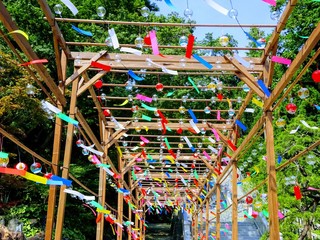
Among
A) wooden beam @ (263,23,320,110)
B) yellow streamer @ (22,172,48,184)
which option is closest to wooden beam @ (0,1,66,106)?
yellow streamer @ (22,172,48,184)

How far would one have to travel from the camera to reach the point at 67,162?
12.8 feet

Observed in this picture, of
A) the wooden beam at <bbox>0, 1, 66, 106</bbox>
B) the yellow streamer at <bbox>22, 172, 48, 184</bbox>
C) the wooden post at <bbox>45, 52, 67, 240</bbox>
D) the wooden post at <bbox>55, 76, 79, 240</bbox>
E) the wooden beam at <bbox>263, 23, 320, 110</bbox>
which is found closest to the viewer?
the wooden beam at <bbox>0, 1, 66, 106</bbox>

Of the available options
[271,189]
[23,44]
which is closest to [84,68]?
[23,44]

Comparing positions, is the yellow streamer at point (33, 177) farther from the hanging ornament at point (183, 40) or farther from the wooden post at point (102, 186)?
the wooden post at point (102, 186)

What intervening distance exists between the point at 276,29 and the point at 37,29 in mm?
12651

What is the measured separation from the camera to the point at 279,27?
11.1ft

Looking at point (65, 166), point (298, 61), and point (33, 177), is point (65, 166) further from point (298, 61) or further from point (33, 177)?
point (298, 61)

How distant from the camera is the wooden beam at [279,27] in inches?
116

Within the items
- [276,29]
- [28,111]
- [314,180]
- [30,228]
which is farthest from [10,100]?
[276,29]

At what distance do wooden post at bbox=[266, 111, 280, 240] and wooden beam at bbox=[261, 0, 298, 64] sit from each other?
2.10 feet

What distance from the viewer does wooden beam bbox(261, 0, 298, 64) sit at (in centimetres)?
295

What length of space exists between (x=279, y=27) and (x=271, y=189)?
1.61 m

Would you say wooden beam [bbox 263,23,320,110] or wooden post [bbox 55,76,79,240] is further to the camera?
wooden post [bbox 55,76,79,240]

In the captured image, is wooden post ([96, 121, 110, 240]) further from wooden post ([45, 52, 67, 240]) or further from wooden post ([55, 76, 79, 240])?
wooden post ([45, 52, 67, 240])
